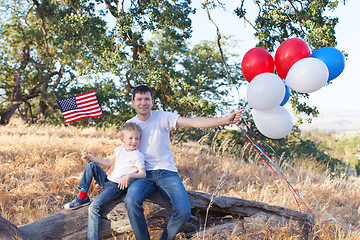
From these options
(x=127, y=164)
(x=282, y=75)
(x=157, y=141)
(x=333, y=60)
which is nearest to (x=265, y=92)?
(x=282, y=75)

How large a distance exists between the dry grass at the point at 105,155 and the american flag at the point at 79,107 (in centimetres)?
130

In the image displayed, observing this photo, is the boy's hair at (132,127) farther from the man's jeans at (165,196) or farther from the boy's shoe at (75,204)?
the boy's shoe at (75,204)

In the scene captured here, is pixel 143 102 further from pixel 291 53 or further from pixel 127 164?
pixel 291 53

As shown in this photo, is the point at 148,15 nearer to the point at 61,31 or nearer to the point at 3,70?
the point at 61,31

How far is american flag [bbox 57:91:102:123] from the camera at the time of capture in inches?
198

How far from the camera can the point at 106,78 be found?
54.3 ft

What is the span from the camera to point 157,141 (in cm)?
381

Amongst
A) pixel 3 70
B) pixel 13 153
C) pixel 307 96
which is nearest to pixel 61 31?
pixel 13 153

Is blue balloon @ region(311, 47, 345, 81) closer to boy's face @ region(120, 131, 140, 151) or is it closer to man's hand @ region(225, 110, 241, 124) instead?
man's hand @ region(225, 110, 241, 124)

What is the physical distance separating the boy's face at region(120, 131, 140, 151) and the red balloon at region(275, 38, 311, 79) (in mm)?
1952

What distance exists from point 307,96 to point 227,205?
4.57 meters

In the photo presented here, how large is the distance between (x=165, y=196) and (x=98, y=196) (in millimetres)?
791

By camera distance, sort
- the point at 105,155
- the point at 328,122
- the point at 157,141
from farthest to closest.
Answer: the point at 328,122
the point at 105,155
the point at 157,141

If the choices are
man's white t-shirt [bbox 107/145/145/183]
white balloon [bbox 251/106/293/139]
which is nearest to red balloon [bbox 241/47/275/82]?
white balloon [bbox 251/106/293/139]
